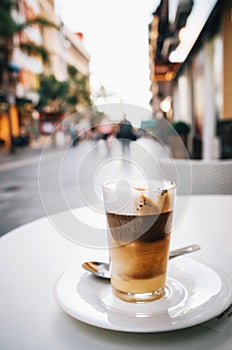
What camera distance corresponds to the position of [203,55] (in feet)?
17.2

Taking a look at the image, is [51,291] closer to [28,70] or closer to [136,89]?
[136,89]

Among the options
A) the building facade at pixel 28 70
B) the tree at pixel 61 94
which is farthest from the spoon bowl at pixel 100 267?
the tree at pixel 61 94

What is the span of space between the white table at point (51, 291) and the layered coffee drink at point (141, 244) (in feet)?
0.26

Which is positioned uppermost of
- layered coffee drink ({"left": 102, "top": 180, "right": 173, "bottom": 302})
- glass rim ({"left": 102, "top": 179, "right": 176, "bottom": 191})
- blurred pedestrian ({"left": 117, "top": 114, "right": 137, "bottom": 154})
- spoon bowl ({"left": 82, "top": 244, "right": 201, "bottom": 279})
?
blurred pedestrian ({"left": 117, "top": 114, "right": 137, "bottom": 154})

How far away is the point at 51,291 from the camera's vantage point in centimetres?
46

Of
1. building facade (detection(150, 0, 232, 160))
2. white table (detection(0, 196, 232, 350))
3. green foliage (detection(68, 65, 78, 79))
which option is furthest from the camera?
green foliage (detection(68, 65, 78, 79))

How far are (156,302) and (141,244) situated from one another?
0.24 ft

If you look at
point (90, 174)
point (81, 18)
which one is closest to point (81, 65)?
point (81, 18)

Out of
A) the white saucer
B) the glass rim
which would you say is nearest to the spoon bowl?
the white saucer

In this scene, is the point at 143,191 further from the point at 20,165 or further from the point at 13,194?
the point at 20,165

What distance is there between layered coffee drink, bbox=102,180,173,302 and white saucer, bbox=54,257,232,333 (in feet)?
0.07

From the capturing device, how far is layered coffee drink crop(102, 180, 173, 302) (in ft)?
1.36

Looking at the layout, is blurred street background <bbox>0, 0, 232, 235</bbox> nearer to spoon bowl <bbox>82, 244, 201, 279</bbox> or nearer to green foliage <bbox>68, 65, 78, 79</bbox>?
Result: spoon bowl <bbox>82, 244, 201, 279</bbox>

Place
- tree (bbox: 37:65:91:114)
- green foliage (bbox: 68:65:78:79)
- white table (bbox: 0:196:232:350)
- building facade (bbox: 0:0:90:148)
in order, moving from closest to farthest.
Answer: white table (bbox: 0:196:232:350) → building facade (bbox: 0:0:90:148) → tree (bbox: 37:65:91:114) → green foliage (bbox: 68:65:78:79)
